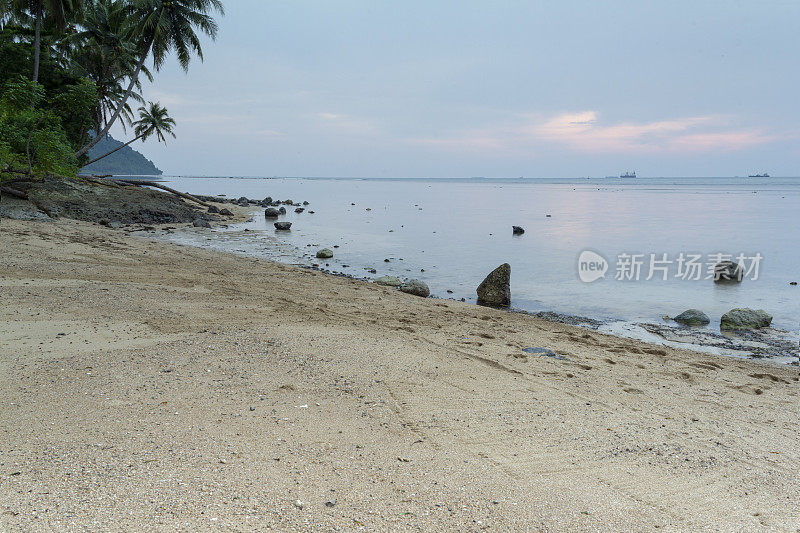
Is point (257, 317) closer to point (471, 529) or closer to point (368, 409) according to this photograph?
point (368, 409)

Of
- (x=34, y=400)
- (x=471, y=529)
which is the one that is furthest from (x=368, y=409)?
(x=34, y=400)

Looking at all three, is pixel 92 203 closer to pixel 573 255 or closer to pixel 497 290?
pixel 497 290

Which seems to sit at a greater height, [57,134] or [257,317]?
[57,134]

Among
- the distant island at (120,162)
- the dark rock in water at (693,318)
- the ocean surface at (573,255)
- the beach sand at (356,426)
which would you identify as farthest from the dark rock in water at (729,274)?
the distant island at (120,162)

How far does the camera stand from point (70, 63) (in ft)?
101

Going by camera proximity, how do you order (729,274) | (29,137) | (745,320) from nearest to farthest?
(745,320), (729,274), (29,137)

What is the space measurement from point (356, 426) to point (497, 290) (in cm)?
834

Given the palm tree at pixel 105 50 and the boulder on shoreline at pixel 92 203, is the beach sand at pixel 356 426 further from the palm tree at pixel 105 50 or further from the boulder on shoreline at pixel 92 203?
the palm tree at pixel 105 50

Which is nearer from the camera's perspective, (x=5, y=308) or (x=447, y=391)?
(x=447, y=391)

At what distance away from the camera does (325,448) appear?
3.62 meters

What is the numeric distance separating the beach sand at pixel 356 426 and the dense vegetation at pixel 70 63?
13.3 m

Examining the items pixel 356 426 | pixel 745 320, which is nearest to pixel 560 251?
Answer: pixel 745 320

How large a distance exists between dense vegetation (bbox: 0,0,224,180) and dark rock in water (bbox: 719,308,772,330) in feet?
67.3

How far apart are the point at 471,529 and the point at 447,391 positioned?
212cm
